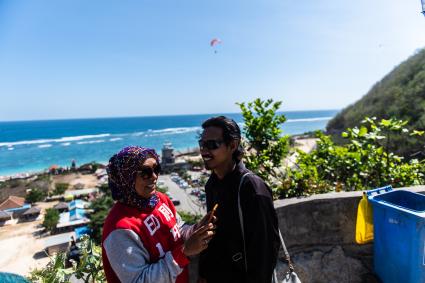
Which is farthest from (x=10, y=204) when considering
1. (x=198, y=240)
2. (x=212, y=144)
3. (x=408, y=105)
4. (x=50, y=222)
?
(x=198, y=240)

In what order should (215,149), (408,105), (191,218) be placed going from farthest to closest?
(408,105), (191,218), (215,149)

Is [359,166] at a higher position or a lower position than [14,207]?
higher

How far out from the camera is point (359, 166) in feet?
11.2

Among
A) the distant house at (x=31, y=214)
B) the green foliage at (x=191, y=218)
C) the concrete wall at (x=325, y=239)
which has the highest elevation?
the concrete wall at (x=325, y=239)

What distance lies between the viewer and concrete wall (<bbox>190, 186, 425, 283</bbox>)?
2.37 metres

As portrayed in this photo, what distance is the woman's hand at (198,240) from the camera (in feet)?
4.75

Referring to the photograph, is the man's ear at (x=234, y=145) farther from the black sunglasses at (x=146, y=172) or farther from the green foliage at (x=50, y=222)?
the green foliage at (x=50, y=222)

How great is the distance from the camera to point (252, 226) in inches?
58.9

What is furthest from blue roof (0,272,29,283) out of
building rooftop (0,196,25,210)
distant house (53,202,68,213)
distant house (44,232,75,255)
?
building rooftop (0,196,25,210)

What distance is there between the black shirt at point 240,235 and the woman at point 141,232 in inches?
6.1

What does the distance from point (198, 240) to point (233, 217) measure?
9.5 inches

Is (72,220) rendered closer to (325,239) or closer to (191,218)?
(191,218)

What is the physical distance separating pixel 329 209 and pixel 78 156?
252 ft

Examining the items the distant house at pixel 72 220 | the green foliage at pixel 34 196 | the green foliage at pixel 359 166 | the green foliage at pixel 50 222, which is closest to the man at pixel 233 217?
the green foliage at pixel 359 166
